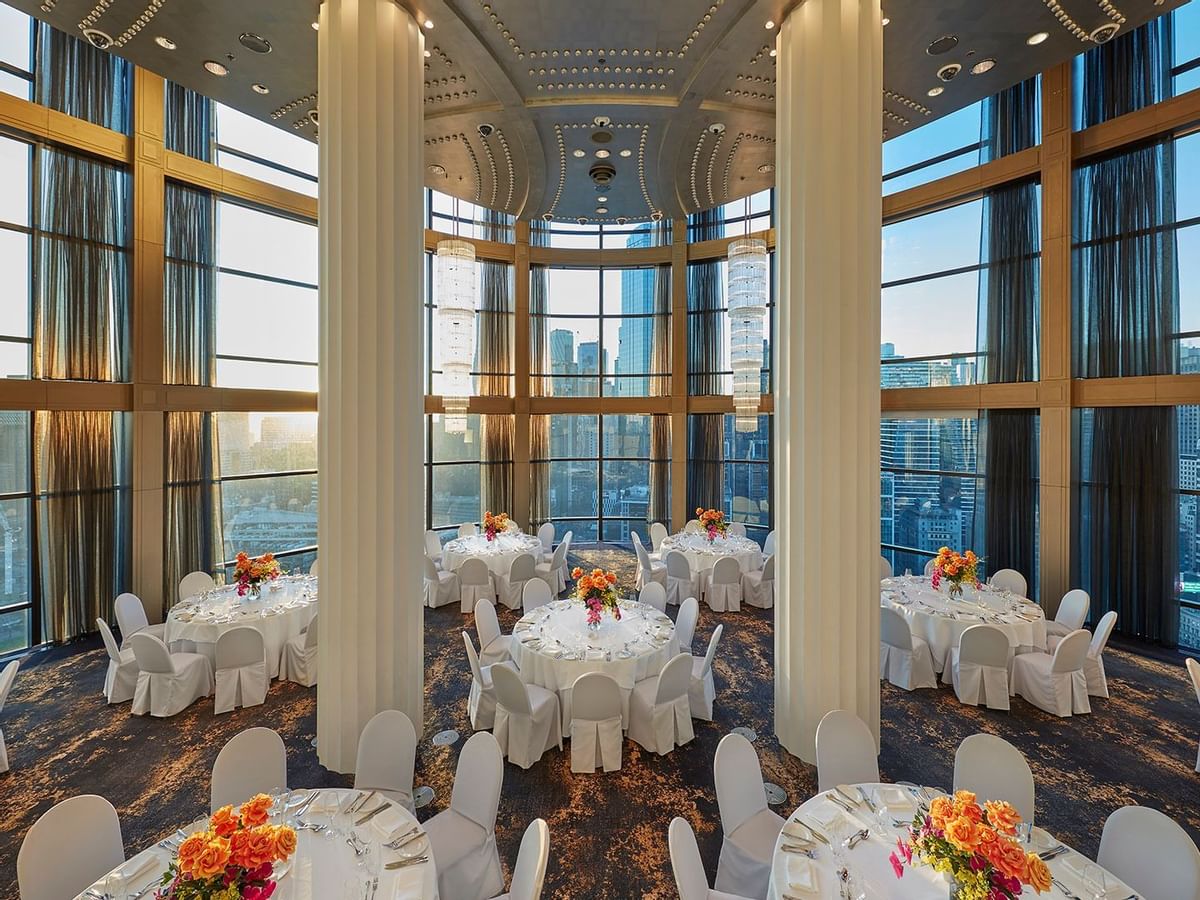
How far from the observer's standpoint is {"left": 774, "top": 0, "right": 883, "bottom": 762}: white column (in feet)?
13.6

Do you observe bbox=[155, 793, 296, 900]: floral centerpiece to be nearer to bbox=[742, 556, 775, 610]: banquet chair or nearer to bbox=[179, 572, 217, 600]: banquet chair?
bbox=[179, 572, 217, 600]: banquet chair

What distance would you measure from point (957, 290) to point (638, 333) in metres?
6.61

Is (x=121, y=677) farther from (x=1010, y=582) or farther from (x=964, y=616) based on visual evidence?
(x=1010, y=582)

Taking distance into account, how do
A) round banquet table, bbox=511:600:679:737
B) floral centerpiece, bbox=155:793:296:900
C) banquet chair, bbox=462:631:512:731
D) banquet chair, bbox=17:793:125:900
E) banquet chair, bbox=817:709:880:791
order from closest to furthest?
floral centerpiece, bbox=155:793:296:900 < banquet chair, bbox=17:793:125:900 < banquet chair, bbox=817:709:880:791 < round banquet table, bbox=511:600:679:737 < banquet chair, bbox=462:631:512:731

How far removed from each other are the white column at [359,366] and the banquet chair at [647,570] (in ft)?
17.5

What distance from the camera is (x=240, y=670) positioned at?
5.63 meters

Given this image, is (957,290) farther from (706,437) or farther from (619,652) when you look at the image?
(619,652)

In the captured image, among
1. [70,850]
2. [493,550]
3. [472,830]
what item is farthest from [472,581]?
[70,850]

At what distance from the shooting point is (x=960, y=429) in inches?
358

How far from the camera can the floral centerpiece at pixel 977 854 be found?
6.64 feet

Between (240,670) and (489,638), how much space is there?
266 centimetres

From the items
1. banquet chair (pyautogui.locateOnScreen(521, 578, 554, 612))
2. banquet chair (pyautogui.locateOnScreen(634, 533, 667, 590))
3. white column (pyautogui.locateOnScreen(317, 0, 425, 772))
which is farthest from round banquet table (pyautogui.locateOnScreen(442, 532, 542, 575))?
white column (pyautogui.locateOnScreen(317, 0, 425, 772))

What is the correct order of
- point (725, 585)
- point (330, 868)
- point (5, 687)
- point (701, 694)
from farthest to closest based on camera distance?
1. point (725, 585)
2. point (701, 694)
3. point (5, 687)
4. point (330, 868)

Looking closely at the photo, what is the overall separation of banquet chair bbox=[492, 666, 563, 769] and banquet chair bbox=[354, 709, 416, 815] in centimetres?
106
